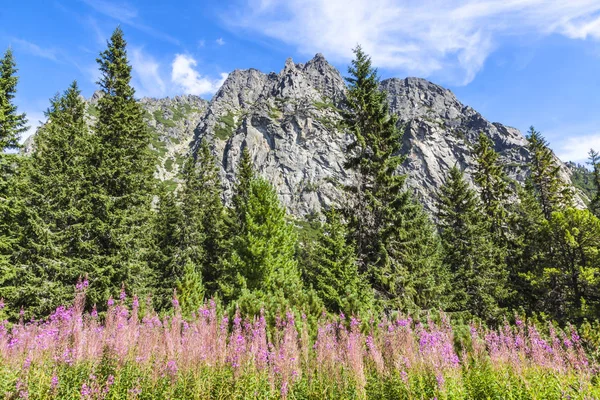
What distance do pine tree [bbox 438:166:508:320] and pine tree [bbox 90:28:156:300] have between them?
23.5 meters

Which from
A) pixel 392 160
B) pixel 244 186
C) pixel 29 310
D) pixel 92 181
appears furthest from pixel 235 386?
pixel 244 186

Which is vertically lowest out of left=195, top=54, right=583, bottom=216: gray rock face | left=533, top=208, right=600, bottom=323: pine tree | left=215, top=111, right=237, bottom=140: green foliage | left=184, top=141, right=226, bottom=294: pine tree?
left=533, top=208, right=600, bottom=323: pine tree

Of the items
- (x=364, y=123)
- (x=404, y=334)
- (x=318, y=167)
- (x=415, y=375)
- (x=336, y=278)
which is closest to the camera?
(x=415, y=375)

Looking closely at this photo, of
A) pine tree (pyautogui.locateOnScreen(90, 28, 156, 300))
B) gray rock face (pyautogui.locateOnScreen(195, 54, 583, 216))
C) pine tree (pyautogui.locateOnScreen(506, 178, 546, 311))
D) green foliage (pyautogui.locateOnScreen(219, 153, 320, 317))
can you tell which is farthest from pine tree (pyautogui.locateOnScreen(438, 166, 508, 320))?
gray rock face (pyautogui.locateOnScreen(195, 54, 583, 216))

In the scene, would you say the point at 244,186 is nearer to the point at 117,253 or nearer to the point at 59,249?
the point at 117,253

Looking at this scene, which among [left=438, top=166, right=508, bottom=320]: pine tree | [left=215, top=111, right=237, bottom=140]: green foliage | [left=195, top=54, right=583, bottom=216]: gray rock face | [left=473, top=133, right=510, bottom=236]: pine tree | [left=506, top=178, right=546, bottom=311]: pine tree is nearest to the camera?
[left=438, top=166, right=508, bottom=320]: pine tree

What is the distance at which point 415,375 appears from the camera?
16.7ft

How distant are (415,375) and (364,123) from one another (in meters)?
16.7

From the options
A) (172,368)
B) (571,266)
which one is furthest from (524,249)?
(172,368)

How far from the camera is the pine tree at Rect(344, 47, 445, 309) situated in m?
16.5

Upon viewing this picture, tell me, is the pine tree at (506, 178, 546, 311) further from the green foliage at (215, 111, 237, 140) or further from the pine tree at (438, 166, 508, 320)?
the green foliage at (215, 111, 237, 140)

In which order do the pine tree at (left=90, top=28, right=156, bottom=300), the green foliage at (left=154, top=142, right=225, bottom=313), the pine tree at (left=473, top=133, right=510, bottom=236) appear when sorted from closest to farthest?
the pine tree at (left=90, top=28, right=156, bottom=300)
the pine tree at (left=473, top=133, right=510, bottom=236)
the green foliage at (left=154, top=142, right=225, bottom=313)

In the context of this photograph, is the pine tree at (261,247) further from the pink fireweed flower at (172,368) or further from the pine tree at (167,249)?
the pink fireweed flower at (172,368)

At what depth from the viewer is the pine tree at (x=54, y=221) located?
16.7 metres
